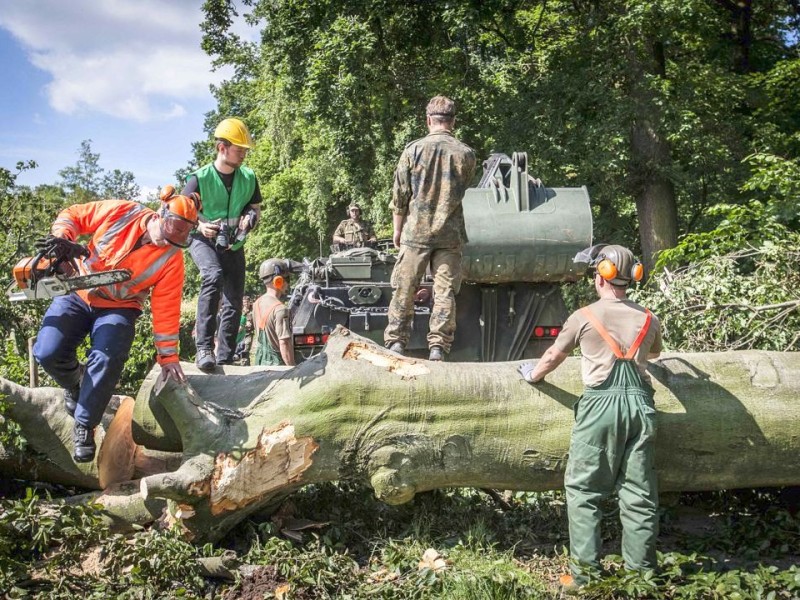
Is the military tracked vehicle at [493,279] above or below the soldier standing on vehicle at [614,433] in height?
above

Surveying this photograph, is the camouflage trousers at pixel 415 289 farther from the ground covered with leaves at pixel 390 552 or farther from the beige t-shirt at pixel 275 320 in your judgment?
the beige t-shirt at pixel 275 320

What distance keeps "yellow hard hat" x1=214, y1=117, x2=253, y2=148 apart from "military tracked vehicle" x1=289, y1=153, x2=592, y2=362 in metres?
2.00

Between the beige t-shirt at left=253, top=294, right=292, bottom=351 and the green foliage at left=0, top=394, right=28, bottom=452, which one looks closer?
the green foliage at left=0, top=394, right=28, bottom=452

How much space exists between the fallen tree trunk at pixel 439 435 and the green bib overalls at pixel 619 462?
0.39m

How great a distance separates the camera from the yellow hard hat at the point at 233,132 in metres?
5.48

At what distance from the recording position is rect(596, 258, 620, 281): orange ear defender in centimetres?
417

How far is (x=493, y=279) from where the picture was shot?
698cm

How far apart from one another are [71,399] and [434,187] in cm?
268

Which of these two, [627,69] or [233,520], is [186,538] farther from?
[627,69]

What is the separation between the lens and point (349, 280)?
789 cm

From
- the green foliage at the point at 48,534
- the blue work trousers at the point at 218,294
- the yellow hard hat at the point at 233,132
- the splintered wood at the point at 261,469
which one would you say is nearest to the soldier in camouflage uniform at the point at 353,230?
the blue work trousers at the point at 218,294

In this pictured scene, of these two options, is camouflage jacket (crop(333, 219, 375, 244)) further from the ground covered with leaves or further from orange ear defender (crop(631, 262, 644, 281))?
orange ear defender (crop(631, 262, 644, 281))

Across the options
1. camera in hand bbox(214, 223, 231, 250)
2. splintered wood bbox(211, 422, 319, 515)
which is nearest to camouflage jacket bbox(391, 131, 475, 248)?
camera in hand bbox(214, 223, 231, 250)

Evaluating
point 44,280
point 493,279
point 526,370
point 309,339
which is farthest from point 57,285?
point 493,279
